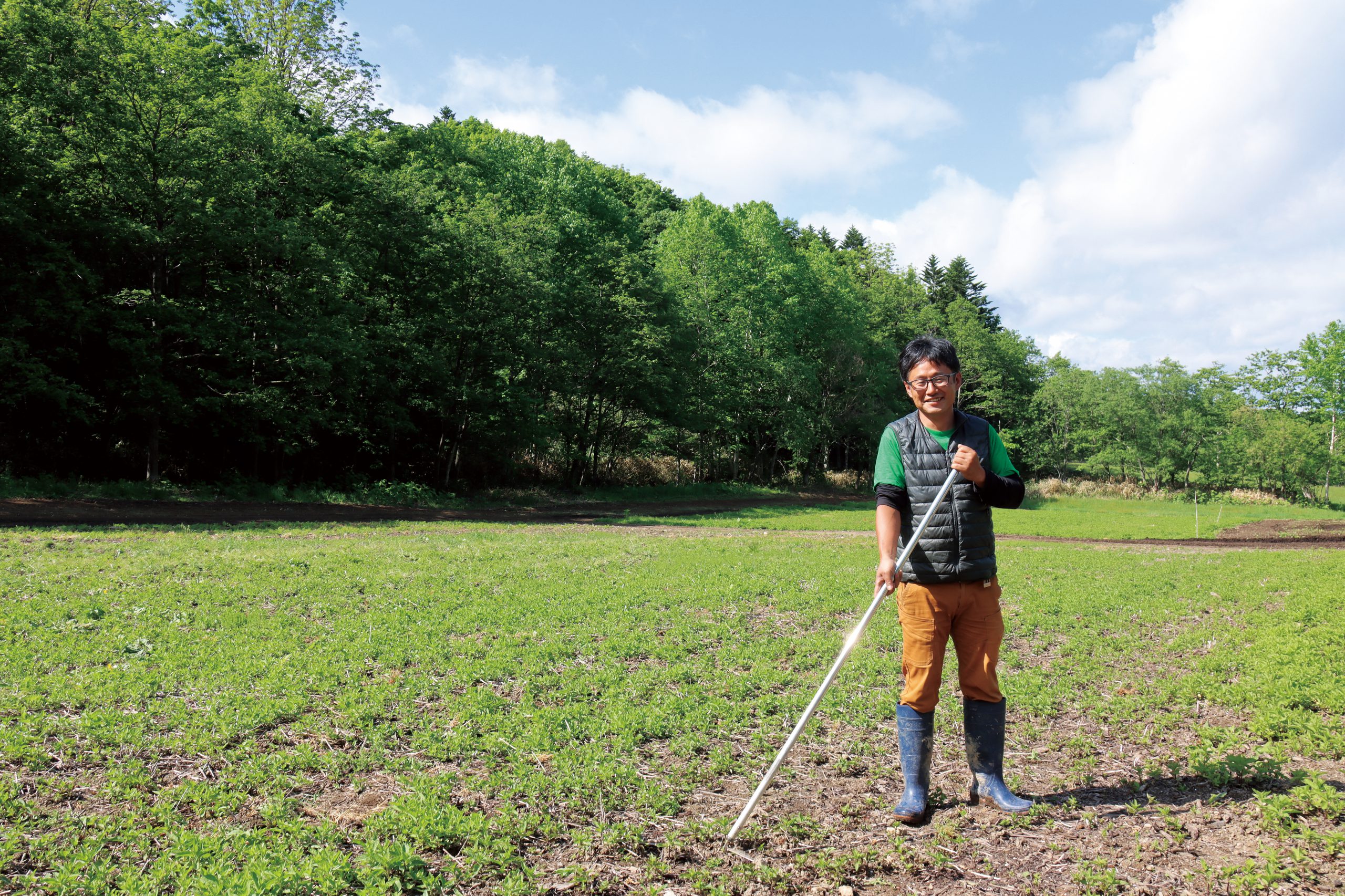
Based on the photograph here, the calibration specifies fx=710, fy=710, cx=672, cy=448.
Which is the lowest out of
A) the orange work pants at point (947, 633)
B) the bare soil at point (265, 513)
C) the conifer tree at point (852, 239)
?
the bare soil at point (265, 513)

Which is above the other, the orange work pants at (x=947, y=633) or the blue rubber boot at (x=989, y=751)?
the orange work pants at (x=947, y=633)

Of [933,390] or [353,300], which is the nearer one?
[933,390]

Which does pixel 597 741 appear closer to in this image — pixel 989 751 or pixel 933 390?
pixel 989 751

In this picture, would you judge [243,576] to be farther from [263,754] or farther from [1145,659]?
[1145,659]

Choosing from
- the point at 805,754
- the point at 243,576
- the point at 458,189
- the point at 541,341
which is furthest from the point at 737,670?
the point at 458,189

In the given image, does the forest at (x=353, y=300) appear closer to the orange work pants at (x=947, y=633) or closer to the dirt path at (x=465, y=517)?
the dirt path at (x=465, y=517)

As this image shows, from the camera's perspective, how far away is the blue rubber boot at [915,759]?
4.15 m

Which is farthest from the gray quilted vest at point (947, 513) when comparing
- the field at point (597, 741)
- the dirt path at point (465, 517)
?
the dirt path at point (465, 517)

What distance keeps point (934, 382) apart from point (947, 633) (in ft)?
4.81

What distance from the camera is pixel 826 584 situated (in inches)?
430

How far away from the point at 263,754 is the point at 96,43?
24.4m

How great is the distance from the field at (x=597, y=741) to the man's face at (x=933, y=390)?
2.44 m

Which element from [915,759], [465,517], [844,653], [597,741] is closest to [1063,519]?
[465,517]

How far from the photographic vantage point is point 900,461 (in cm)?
431
